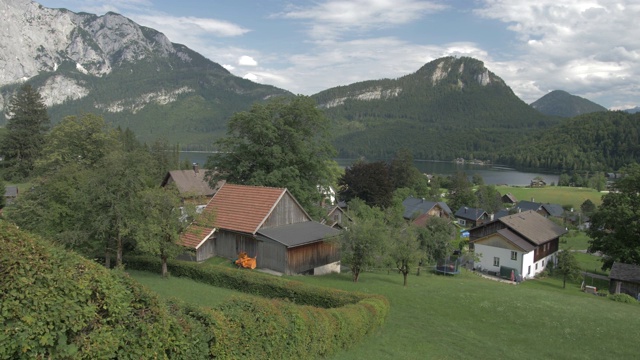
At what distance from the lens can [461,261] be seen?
1788 inches

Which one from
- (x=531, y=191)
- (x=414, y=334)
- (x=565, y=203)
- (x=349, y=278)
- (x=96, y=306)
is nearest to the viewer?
(x=96, y=306)

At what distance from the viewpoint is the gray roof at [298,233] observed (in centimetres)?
2609

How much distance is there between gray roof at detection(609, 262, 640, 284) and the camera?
1449 inches

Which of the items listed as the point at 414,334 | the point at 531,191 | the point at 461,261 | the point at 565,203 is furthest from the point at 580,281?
the point at 531,191

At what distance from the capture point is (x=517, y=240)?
45.4m

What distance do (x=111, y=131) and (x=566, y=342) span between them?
40.6m

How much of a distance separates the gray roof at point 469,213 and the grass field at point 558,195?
32.2 m

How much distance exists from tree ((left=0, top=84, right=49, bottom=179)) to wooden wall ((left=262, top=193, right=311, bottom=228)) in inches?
1934

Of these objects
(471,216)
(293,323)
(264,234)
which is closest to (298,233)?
(264,234)

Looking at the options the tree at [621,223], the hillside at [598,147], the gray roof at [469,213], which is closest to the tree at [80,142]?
the tree at [621,223]

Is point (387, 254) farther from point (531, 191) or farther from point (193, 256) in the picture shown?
point (531, 191)

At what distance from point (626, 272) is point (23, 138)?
77613 mm

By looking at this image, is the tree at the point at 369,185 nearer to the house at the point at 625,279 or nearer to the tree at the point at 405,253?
the house at the point at 625,279

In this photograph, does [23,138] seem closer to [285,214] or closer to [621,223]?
[285,214]
